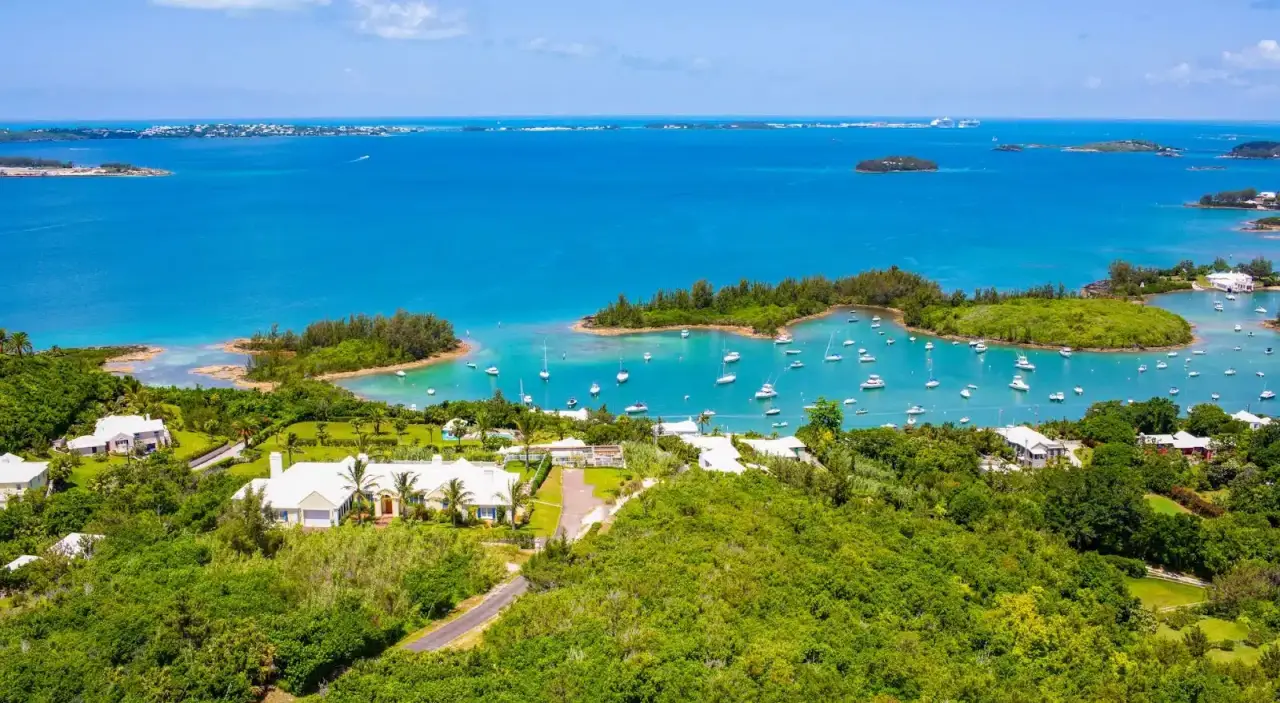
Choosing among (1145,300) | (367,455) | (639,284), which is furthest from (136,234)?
(1145,300)

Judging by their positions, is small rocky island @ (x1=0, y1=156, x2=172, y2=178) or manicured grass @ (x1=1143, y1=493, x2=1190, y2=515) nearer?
manicured grass @ (x1=1143, y1=493, x2=1190, y2=515)

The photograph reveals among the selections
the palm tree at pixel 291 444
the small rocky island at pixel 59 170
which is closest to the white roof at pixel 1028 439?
the palm tree at pixel 291 444

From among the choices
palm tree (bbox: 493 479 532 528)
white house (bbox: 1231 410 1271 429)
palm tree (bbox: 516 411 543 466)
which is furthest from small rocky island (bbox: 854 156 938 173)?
palm tree (bbox: 493 479 532 528)

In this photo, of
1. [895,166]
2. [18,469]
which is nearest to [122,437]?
[18,469]

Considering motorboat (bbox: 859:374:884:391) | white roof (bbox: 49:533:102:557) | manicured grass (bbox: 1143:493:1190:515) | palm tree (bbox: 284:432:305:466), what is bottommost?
manicured grass (bbox: 1143:493:1190:515)

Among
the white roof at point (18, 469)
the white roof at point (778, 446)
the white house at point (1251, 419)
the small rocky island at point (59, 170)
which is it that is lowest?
the white house at point (1251, 419)

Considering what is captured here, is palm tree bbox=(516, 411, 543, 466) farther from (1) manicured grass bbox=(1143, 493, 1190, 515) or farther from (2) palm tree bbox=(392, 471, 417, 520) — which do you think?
(1) manicured grass bbox=(1143, 493, 1190, 515)

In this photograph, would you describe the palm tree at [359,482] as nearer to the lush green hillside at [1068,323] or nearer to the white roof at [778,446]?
the white roof at [778,446]

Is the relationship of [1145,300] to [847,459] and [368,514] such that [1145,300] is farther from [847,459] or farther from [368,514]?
[368,514]
